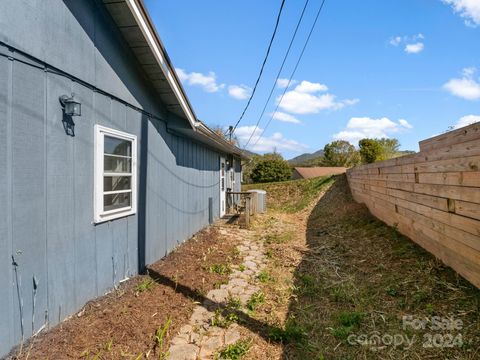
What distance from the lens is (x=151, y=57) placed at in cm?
467

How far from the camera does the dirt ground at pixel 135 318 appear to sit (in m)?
2.70

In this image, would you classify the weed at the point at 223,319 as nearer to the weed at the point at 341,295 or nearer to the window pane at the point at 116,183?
the weed at the point at 341,295

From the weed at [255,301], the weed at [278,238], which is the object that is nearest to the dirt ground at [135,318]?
the weed at [255,301]

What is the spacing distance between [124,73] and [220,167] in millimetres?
7494

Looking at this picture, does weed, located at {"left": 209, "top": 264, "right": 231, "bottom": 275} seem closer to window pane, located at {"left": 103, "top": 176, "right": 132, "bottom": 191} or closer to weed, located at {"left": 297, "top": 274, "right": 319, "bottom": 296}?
weed, located at {"left": 297, "top": 274, "right": 319, "bottom": 296}

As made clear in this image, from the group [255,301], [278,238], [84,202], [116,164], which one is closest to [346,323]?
[255,301]

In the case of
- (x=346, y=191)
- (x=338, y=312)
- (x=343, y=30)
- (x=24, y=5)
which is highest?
(x=343, y=30)

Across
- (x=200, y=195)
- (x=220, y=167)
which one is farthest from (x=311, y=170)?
(x=200, y=195)

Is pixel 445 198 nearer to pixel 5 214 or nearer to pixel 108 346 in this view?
pixel 108 346

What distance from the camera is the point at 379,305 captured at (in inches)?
143

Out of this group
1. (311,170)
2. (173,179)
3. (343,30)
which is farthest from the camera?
(311,170)

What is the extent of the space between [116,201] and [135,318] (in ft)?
5.44

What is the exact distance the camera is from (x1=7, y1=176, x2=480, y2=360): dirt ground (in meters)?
2.77

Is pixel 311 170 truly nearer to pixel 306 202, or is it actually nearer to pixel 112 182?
pixel 306 202
